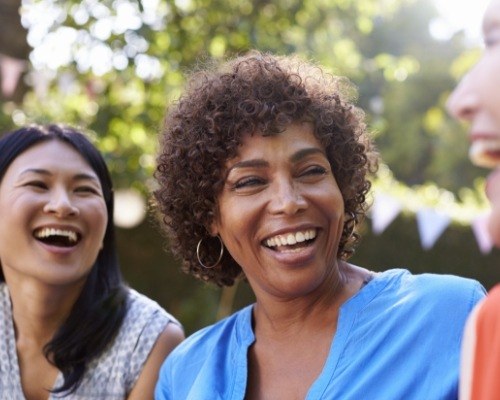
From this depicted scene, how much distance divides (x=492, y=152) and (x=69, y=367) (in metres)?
2.47

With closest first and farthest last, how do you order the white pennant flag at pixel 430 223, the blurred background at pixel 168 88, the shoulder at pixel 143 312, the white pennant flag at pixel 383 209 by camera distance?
the shoulder at pixel 143 312, the blurred background at pixel 168 88, the white pennant flag at pixel 383 209, the white pennant flag at pixel 430 223

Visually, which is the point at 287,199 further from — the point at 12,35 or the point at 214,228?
the point at 12,35

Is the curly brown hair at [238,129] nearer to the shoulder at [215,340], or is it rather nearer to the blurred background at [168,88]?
the shoulder at [215,340]

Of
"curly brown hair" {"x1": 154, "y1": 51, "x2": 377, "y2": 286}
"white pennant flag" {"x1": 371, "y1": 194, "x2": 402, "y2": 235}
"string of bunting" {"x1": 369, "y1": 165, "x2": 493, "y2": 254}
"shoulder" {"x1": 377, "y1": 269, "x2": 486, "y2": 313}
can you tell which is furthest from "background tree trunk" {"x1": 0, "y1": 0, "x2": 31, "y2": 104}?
"shoulder" {"x1": 377, "y1": 269, "x2": 486, "y2": 313}

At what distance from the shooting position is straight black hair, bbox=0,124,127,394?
3.36 metres

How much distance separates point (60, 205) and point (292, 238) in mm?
1122

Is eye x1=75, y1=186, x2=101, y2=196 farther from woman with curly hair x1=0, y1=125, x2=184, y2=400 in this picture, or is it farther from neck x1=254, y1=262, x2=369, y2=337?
neck x1=254, y1=262, x2=369, y2=337

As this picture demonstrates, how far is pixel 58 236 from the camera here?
10.8 ft

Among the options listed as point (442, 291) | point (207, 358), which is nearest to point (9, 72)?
point (207, 358)

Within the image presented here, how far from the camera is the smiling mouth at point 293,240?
8.03 feet

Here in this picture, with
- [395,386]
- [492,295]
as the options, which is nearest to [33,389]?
[395,386]

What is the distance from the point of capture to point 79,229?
129 inches

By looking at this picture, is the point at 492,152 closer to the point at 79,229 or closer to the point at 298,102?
the point at 298,102

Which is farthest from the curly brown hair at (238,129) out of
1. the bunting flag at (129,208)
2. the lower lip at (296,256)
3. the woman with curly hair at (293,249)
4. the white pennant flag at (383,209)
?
the white pennant flag at (383,209)
